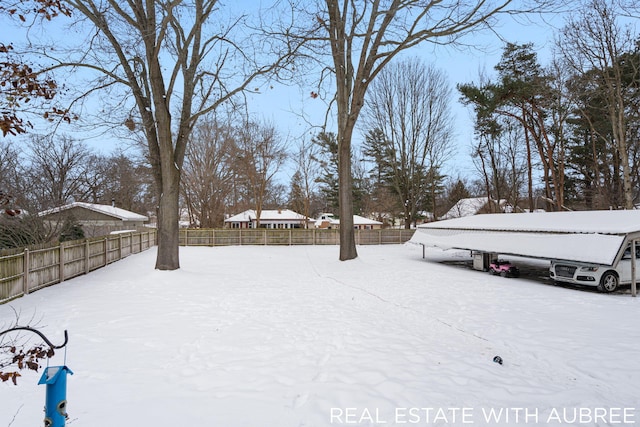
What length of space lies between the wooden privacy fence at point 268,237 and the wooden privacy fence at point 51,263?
9.95 m

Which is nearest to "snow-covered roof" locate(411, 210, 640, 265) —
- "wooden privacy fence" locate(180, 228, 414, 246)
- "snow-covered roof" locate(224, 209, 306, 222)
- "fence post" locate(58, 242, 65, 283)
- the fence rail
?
"wooden privacy fence" locate(180, 228, 414, 246)

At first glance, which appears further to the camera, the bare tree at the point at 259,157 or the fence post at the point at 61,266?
the bare tree at the point at 259,157

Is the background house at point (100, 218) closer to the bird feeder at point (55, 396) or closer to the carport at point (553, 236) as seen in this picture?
the carport at point (553, 236)

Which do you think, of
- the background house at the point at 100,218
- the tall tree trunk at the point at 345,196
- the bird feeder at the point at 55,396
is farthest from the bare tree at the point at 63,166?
the bird feeder at the point at 55,396

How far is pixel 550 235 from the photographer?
430 inches

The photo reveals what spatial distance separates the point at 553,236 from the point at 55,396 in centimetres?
1241

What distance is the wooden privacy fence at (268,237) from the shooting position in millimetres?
25453

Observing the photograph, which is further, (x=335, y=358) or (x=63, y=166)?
(x=63, y=166)

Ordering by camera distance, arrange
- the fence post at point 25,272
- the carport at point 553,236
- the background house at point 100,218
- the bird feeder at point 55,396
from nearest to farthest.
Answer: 1. the bird feeder at point 55,396
2. the fence post at point 25,272
3. the carport at point 553,236
4. the background house at point 100,218

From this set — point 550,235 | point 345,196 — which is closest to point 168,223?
point 345,196

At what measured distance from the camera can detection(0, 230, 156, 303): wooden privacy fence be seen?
25.6 ft

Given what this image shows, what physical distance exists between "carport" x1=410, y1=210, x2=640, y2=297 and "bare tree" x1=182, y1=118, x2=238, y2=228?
23151 millimetres

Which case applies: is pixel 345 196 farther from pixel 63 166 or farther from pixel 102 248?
pixel 63 166

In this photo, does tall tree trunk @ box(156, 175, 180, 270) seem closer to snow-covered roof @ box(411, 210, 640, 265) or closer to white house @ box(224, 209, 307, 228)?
snow-covered roof @ box(411, 210, 640, 265)
